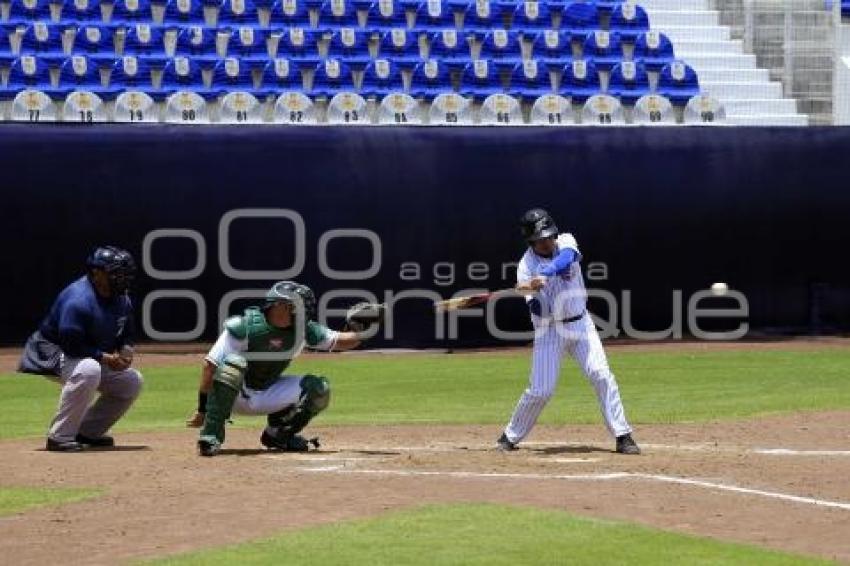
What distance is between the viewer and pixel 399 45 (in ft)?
88.3

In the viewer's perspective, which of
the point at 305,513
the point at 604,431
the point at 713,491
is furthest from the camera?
the point at 604,431

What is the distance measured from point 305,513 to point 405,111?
16.1 m

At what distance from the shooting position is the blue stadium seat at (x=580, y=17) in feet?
92.8

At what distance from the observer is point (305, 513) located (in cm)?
931

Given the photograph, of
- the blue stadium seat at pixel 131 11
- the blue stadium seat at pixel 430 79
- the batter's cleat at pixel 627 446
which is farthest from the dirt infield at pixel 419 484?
the blue stadium seat at pixel 131 11

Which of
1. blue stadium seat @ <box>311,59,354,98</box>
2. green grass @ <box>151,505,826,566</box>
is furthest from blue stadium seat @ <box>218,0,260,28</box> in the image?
green grass @ <box>151,505,826,566</box>

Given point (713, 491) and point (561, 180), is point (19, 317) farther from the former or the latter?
point (713, 491)

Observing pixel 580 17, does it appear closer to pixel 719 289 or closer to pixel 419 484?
pixel 719 289

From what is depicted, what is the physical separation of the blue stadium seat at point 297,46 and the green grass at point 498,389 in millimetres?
5659

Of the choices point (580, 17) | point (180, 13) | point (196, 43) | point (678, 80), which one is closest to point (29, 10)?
point (180, 13)

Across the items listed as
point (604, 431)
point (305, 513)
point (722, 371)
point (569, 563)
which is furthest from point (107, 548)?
Answer: point (722, 371)

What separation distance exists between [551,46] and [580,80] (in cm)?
103

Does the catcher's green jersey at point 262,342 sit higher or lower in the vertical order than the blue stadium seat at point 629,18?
lower

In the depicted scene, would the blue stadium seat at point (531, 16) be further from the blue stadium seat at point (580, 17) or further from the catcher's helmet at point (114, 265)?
the catcher's helmet at point (114, 265)
